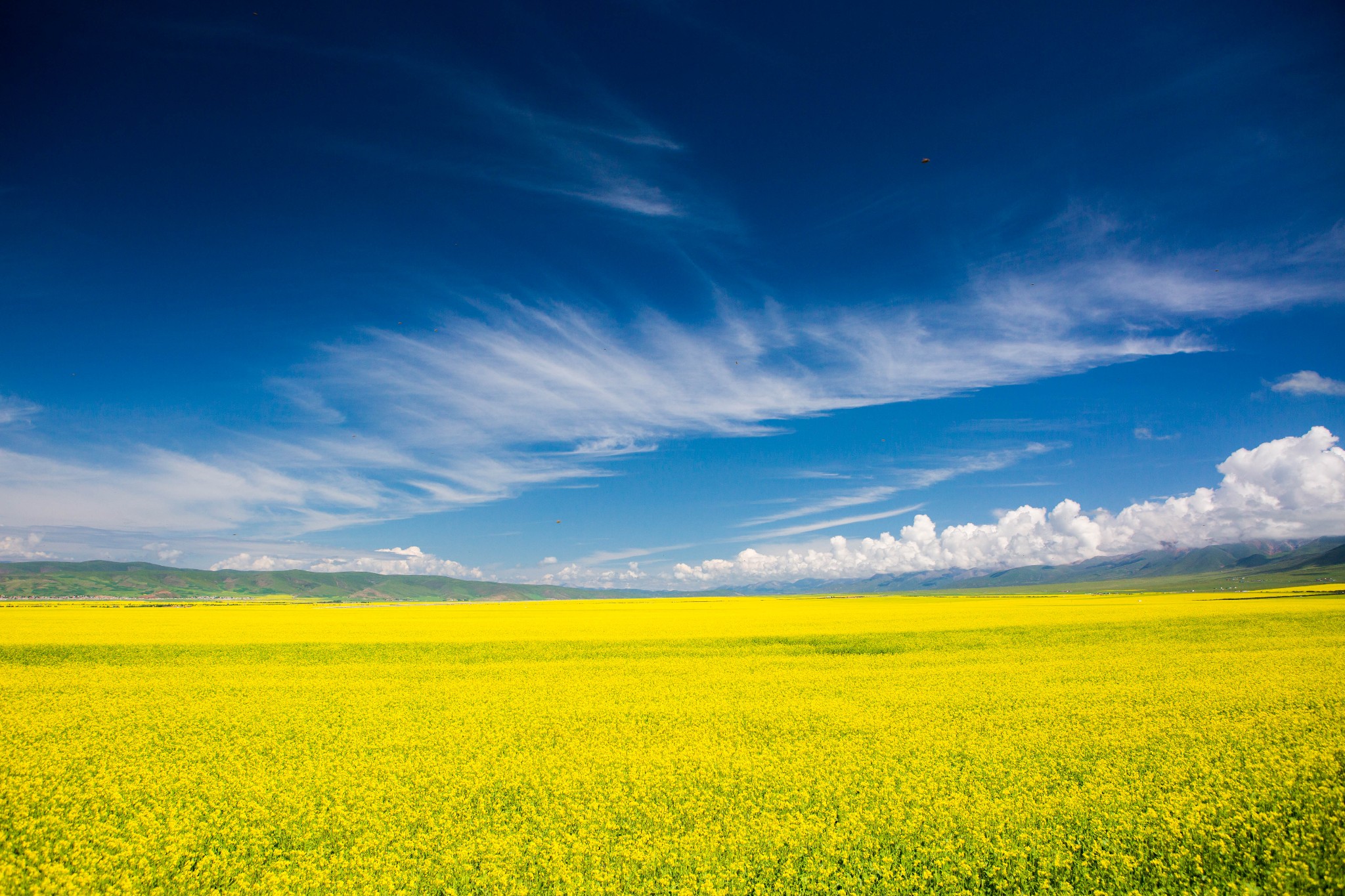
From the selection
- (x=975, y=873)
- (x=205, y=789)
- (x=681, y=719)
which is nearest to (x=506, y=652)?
(x=681, y=719)

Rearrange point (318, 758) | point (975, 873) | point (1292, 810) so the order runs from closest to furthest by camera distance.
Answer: point (975, 873) < point (1292, 810) < point (318, 758)

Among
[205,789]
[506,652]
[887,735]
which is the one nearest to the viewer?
[205,789]

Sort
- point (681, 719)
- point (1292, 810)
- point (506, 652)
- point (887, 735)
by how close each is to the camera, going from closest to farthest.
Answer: point (1292, 810) → point (887, 735) → point (681, 719) → point (506, 652)

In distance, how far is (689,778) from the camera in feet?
26.5

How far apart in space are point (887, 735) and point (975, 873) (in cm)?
424

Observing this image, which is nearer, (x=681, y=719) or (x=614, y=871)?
(x=614, y=871)

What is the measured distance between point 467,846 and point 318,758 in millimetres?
4385

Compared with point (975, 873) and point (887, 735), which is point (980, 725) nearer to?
point (887, 735)

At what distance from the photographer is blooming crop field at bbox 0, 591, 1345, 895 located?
5840 millimetres

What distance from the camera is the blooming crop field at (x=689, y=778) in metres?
5.84

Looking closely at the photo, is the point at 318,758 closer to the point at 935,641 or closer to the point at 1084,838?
the point at 1084,838

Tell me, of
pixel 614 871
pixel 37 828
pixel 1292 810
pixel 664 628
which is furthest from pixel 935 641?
pixel 37 828

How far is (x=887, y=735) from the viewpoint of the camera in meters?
9.79

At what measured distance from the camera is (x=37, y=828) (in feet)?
Result: 22.6
